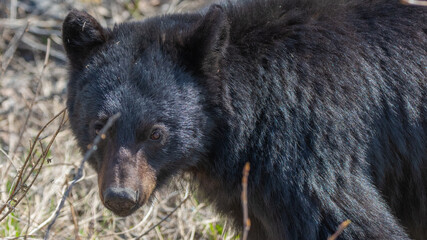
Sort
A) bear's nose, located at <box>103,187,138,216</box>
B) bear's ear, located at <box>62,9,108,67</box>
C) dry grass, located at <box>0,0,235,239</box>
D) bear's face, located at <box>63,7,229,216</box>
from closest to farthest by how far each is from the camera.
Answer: bear's nose, located at <box>103,187,138,216</box>
bear's face, located at <box>63,7,229,216</box>
bear's ear, located at <box>62,9,108,67</box>
dry grass, located at <box>0,0,235,239</box>

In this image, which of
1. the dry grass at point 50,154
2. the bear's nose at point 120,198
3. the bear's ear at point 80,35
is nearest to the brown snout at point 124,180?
the bear's nose at point 120,198

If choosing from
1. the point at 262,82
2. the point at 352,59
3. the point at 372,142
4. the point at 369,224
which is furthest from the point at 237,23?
the point at 369,224

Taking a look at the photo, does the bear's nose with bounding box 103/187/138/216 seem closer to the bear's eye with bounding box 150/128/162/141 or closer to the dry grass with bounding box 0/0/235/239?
the bear's eye with bounding box 150/128/162/141

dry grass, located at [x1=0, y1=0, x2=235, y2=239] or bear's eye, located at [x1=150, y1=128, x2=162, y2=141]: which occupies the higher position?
bear's eye, located at [x1=150, y1=128, x2=162, y2=141]

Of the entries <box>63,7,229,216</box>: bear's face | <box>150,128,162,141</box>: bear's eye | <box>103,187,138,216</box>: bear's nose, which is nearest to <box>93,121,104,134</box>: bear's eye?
<box>63,7,229,216</box>: bear's face

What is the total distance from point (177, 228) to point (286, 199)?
2.09 m

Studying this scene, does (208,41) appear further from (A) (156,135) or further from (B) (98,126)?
(B) (98,126)

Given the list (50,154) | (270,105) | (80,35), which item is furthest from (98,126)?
(50,154)

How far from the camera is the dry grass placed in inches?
215

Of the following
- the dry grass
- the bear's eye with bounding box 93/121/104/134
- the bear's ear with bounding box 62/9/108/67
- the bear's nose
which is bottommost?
the dry grass

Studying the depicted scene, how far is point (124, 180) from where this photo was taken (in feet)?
12.7

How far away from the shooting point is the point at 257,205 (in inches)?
166

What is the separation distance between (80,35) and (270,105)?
1.22m

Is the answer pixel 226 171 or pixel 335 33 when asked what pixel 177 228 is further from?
pixel 335 33
